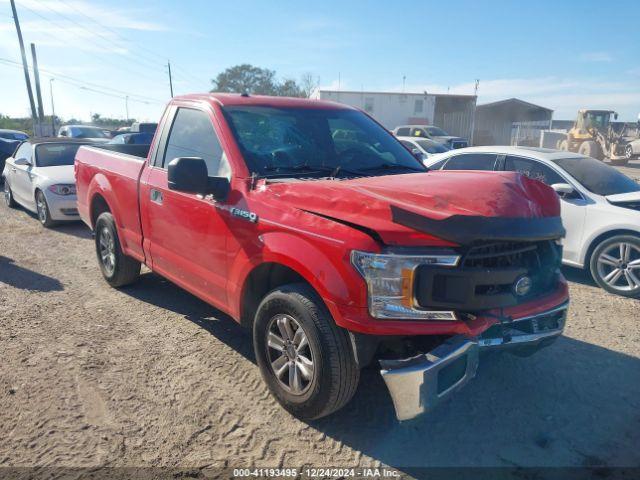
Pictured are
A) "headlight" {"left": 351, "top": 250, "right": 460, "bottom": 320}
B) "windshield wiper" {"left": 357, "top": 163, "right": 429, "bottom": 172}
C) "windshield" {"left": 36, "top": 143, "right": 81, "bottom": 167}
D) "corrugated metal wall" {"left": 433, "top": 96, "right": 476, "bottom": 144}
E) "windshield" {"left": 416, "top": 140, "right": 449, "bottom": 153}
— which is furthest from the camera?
"corrugated metal wall" {"left": 433, "top": 96, "right": 476, "bottom": 144}

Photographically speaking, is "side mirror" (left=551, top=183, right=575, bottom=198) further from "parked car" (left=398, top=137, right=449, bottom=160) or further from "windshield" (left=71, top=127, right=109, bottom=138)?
"windshield" (left=71, top=127, right=109, bottom=138)

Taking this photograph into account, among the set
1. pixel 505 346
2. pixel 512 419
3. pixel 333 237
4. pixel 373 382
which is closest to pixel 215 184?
pixel 333 237

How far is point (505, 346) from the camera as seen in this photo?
2.84 metres

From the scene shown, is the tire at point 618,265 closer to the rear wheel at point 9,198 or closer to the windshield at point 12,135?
the rear wheel at point 9,198

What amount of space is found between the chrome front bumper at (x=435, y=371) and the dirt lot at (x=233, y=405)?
27cm

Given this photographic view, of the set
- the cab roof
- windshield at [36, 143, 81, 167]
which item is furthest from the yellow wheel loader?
the cab roof

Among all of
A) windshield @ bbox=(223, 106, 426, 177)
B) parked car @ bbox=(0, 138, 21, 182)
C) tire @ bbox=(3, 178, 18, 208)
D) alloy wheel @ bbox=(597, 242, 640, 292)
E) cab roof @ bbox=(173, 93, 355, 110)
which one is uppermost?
cab roof @ bbox=(173, 93, 355, 110)

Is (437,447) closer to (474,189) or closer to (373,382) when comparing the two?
(373,382)

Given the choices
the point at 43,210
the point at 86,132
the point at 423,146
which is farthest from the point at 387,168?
the point at 86,132

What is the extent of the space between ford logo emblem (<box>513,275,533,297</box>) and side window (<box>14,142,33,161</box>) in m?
9.99

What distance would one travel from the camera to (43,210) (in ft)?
29.3

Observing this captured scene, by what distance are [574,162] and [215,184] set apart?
519 cm

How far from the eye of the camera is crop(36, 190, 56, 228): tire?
345 inches

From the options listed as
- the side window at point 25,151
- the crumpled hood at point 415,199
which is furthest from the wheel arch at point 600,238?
the side window at point 25,151
